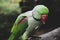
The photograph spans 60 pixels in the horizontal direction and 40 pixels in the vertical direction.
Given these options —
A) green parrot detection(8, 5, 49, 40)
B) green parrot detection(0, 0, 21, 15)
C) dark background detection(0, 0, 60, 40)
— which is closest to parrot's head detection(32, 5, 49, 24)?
green parrot detection(8, 5, 49, 40)

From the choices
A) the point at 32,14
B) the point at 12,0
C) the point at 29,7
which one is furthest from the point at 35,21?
the point at 12,0

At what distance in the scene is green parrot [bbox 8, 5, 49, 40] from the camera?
64 centimetres

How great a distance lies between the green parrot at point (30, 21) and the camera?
640 mm

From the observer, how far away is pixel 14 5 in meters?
1.26

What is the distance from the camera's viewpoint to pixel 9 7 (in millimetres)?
1261

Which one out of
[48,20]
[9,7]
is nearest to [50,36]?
[48,20]

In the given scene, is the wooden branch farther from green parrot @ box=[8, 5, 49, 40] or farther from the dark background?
the dark background

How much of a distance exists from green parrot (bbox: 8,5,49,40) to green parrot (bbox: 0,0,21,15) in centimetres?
54

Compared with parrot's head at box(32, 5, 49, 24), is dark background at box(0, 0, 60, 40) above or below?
above

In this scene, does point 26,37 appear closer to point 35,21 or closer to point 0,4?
point 35,21

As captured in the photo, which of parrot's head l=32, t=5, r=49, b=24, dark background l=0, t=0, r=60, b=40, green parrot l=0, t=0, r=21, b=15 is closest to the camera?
parrot's head l=32, t=5, r=49, b=24

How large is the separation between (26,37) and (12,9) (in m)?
0.60

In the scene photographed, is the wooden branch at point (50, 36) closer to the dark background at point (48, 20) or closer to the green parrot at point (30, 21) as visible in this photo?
the green parrot at point (30, 21)

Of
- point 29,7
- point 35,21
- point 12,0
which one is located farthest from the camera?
point 12,0
